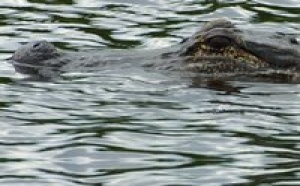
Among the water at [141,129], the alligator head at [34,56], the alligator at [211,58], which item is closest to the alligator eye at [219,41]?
the alligator at [211,58]

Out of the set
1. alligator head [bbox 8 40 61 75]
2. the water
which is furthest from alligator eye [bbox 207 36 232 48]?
alligator head [bbox 8 40 61 75]

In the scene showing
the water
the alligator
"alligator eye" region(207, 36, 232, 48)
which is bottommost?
the water

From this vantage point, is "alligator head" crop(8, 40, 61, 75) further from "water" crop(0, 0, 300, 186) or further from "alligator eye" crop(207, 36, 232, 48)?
"alligator eye" crop(207, 36, 232, 48)

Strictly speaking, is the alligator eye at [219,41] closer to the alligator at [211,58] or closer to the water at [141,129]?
the alligator at [211,58]

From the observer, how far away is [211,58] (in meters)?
14.3

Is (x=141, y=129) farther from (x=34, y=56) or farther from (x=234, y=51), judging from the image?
(x=34, y=56)

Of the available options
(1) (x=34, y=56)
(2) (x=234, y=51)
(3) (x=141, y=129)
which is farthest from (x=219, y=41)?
(3) (x=141, y=129)

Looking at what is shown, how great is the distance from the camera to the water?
1027 centimetres

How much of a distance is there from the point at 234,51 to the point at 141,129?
2874 millimetres

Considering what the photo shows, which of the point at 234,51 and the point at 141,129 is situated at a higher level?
the point at 234,51

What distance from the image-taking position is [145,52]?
49.0 feet

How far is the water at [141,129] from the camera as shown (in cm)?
1027

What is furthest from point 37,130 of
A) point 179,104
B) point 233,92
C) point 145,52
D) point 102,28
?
point 102,28

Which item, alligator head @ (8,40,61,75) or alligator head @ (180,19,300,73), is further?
alligator head @ (8,40,61,75)
